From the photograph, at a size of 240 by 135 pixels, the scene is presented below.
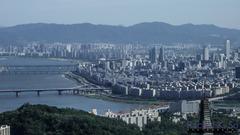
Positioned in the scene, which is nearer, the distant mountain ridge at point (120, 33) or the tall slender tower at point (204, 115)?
the tall slender tower at point (204, 115)

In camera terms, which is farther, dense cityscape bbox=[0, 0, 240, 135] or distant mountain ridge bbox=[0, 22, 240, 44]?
distant mountain ridge bbox=[0, 22, 240, 44]

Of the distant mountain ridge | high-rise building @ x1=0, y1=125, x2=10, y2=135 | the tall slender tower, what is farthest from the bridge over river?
the tall slender tower

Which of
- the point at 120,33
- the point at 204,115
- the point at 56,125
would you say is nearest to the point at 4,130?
the point at 56,125

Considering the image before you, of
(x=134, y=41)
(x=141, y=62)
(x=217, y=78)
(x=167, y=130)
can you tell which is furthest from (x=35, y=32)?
(x=167, y=130)

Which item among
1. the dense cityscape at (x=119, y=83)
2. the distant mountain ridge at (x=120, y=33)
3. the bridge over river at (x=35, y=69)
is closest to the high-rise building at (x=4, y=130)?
the dense cityscape at (x=119, y=83)

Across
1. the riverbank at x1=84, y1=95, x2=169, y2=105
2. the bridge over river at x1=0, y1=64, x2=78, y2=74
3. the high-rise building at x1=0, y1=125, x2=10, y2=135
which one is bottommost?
the riverbank at x1=84, y1=95, x2=169, y2=105

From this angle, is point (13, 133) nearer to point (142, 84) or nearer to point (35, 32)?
point (142, 84)

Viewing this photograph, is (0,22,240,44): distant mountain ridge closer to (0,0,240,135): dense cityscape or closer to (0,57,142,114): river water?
(0,0,240,135): dense cityscape

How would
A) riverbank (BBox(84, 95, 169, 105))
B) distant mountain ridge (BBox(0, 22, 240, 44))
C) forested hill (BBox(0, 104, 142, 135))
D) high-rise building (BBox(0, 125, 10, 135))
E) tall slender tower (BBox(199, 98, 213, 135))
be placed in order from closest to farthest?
tall slender tower (BBox(199, 98, 213, 135)) < high-rise building (BBox(0, 125, 10, 135)) < forested hill (BBox(0, 104, 142, 135)) < riverbank (BBox(84, 95, 169, 105)) < distant mountain ridge (BBox(0, 22, 240, 44))

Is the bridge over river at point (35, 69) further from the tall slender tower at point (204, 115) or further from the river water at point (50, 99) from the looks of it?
the tall slender tower at point (204, 115)
